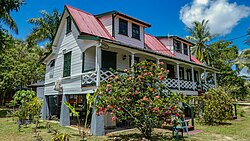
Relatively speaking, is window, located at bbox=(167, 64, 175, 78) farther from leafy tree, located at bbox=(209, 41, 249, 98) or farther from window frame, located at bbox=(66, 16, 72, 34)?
leafy tree, located at bbox=(209, 41, 249, 98)

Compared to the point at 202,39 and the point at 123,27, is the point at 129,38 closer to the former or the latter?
the point at 123,27

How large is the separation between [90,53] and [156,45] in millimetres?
8841

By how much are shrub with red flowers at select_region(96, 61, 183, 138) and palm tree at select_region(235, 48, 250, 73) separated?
108 ft

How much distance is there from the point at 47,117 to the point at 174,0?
52.0ft

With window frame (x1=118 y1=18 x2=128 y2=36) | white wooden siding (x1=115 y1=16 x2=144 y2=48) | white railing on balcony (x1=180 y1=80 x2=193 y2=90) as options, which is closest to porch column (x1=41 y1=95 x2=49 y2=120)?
white wooden siding (x1=115 y1=16 x2=144 y2=48)

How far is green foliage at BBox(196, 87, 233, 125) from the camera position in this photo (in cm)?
1377

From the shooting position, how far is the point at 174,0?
17172mm

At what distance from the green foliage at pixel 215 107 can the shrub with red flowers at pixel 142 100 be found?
605 centimetres

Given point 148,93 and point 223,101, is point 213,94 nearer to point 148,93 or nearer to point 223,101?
point 223,101

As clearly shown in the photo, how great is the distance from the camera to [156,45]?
19812 millimetres

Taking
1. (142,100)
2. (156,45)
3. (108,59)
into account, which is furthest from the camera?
(156,45)

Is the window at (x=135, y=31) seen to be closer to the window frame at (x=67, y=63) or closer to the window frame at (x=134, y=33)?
the window frame at (x=134, y=33)

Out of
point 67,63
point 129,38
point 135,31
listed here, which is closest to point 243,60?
point 135,31

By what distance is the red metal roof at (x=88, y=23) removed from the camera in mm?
13613
